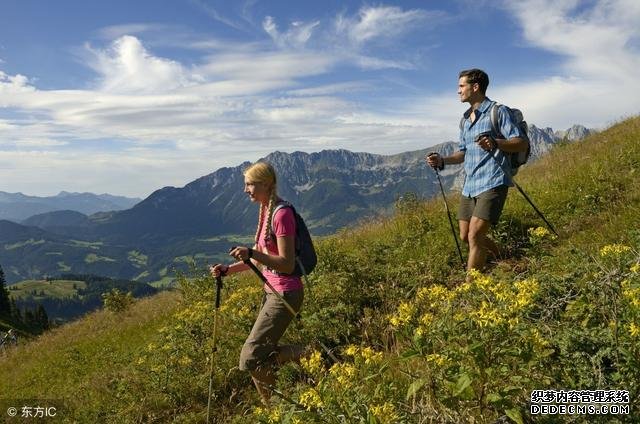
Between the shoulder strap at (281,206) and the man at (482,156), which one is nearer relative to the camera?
the shoulder strap at (281,206)

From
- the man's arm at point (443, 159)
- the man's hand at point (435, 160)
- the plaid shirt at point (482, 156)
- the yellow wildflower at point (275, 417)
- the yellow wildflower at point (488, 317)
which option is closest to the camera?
the yellow wildflower at point (488, 317)

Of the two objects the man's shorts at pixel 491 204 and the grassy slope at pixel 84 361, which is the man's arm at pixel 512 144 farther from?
the grassy slope at pixel 84 361

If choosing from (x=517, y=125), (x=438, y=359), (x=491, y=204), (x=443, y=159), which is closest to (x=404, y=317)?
(x=438, y=359)

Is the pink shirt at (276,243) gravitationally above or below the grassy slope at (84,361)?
above

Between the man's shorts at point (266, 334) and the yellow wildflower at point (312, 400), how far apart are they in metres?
1.98

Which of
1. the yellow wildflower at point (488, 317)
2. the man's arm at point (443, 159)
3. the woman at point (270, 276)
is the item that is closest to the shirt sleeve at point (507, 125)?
the man's arm at point (443, 159)

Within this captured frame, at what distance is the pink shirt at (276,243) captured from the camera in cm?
487

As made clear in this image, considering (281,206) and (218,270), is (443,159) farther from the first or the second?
(218,270)

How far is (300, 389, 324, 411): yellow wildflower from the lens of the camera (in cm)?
288

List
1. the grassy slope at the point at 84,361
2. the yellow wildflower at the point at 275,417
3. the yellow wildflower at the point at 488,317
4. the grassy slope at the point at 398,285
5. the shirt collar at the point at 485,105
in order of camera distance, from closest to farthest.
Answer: the yellow wildflower at the point at 488,317 → the yellow wildflower at the point at 275,417 → the grassy slope at the point at 398,285 → the shirt collar at the point at 485,105 → the grassy slope at the point at 84,361

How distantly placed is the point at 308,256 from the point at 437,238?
413 cm

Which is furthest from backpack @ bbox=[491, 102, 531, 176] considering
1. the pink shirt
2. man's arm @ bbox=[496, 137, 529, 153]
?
the pink shirt

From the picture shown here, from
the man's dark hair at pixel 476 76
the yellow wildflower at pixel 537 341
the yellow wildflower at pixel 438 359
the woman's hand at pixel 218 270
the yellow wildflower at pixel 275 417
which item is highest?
the man's dark hair at pixel 476 76

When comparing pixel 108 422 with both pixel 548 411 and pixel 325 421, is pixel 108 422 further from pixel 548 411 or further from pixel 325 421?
pixel 548 411
